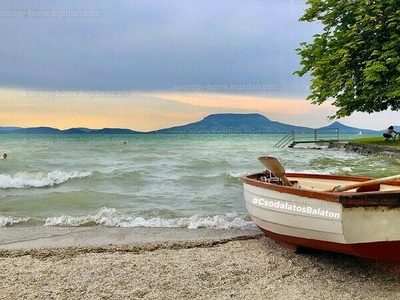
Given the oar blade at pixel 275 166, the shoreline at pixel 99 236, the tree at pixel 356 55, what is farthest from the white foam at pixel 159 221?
the tree at pixel 356 55

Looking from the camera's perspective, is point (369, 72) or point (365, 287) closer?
point (365, 287)

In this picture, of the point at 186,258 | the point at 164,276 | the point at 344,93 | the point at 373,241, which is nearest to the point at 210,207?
the point at 186,258

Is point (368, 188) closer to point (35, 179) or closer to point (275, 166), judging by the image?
point (275, 166)

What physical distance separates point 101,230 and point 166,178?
7886 millimetres

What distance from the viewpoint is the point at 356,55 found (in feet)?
71.8

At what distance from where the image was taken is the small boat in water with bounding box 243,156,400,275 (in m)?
3.78

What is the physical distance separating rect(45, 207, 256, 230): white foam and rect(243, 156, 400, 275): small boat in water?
216 centimetres

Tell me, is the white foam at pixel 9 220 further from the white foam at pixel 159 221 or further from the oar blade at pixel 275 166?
the oar blade at pixel 275 166

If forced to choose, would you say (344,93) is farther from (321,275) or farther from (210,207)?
(321,275)

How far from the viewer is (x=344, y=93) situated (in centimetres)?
2231

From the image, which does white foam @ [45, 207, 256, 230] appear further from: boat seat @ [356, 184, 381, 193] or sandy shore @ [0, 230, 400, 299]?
boat seat @ [356, 184, 381, 193]

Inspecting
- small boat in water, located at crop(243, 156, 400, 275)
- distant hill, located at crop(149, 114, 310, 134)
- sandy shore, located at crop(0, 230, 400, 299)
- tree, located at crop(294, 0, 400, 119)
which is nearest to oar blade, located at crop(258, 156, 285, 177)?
small boat in water, located at crop(243, 156, 400, 275)

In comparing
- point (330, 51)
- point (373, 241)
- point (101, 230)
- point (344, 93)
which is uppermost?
point (330, 51)

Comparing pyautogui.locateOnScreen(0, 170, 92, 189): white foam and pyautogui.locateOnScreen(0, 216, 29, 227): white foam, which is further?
pyautogui.locateOnScreen(0, 170, 92, 189): white foam
